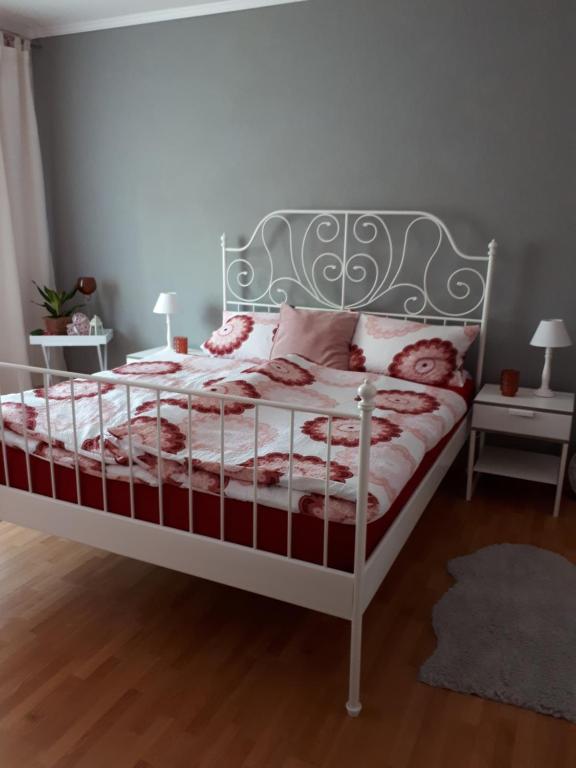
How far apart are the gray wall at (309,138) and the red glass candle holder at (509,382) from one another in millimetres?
312

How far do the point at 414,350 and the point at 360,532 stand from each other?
5.31 feet

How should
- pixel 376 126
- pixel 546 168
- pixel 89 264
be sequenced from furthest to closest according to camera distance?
pixel 89 264
pixel 376 126
pixel 546 168

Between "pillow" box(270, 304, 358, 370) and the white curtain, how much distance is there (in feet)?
6.33

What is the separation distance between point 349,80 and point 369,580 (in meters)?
2.71

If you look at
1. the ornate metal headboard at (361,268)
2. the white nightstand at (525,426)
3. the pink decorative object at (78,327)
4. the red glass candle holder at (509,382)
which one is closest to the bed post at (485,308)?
the ornate metal headboard at (361,268)

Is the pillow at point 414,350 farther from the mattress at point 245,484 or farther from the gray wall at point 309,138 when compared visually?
the mattress at point 245,484

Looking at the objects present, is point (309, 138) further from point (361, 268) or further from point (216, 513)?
point (216, 513)

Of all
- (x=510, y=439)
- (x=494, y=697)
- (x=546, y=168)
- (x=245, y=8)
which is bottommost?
(x=494, y=697)

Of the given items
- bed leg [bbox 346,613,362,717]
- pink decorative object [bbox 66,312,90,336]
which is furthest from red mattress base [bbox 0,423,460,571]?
pink decorative object [bbox 66,312,90,336]

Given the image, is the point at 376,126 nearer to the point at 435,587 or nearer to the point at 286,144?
the point at 286,144

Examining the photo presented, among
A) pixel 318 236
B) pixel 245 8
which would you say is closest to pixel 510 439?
pixel 318 236

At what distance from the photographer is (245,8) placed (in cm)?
354

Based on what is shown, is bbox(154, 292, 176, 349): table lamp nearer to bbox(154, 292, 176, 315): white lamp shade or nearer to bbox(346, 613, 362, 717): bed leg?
bbox(154, 292, 176, 315): white lamp shade

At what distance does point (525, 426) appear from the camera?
2.98 metres
